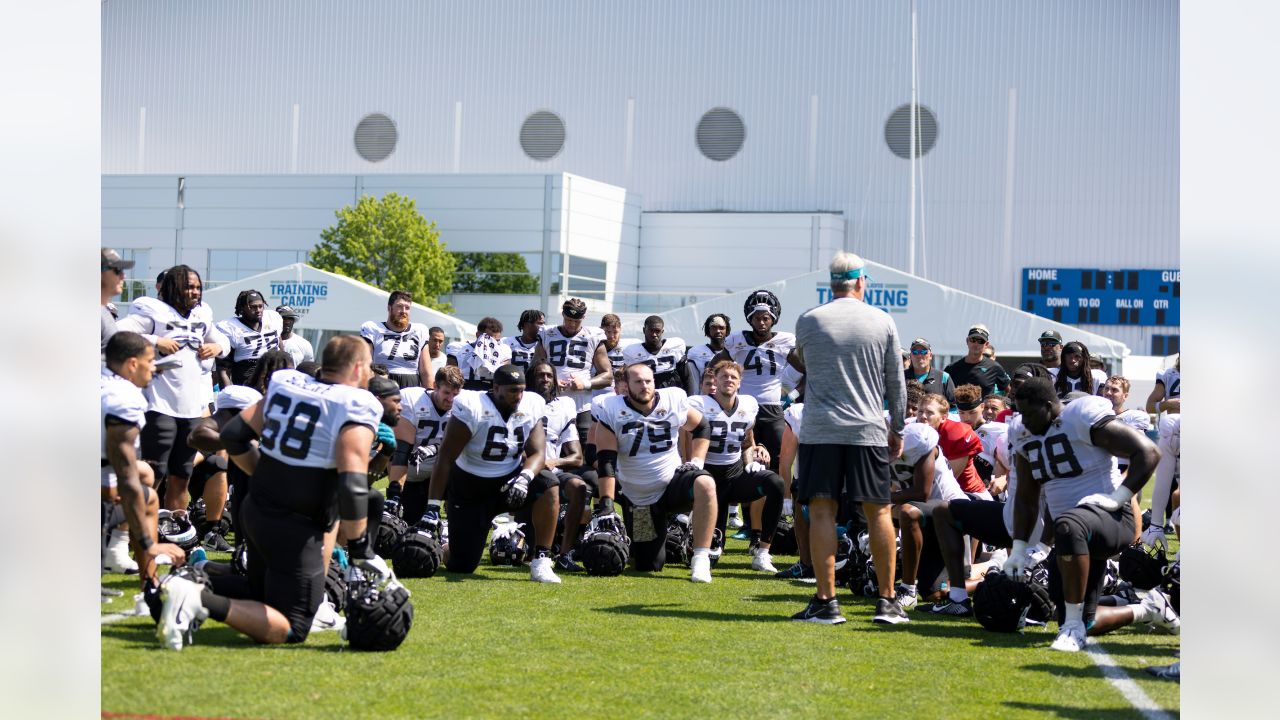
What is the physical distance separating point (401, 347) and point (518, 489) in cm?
347

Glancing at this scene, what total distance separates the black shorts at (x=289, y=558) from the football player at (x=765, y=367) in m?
5.17

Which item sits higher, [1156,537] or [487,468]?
[487,468]

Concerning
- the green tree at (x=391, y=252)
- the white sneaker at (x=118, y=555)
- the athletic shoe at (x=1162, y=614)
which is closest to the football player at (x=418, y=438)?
the white sneaker at (x=118, y=555)

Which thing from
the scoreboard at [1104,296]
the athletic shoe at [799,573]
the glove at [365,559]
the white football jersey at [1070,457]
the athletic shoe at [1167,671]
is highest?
the scoreboard at [1104,296]

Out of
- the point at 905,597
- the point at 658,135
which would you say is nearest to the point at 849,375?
the point at 905,597

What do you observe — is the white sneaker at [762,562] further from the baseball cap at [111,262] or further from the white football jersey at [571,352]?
the baseball cap at [111,262]

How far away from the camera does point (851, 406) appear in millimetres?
6395

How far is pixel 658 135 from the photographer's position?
3762 cm

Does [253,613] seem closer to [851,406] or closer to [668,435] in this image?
[851,406]

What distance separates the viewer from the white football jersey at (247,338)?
30.5 feet

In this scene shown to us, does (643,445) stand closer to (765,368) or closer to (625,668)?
(765,368)

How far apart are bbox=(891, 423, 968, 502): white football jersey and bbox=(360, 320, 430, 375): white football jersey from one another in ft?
15.2

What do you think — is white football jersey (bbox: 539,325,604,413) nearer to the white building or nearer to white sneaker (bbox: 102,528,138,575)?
white sneaker (bbox: 102,528,138,575)
